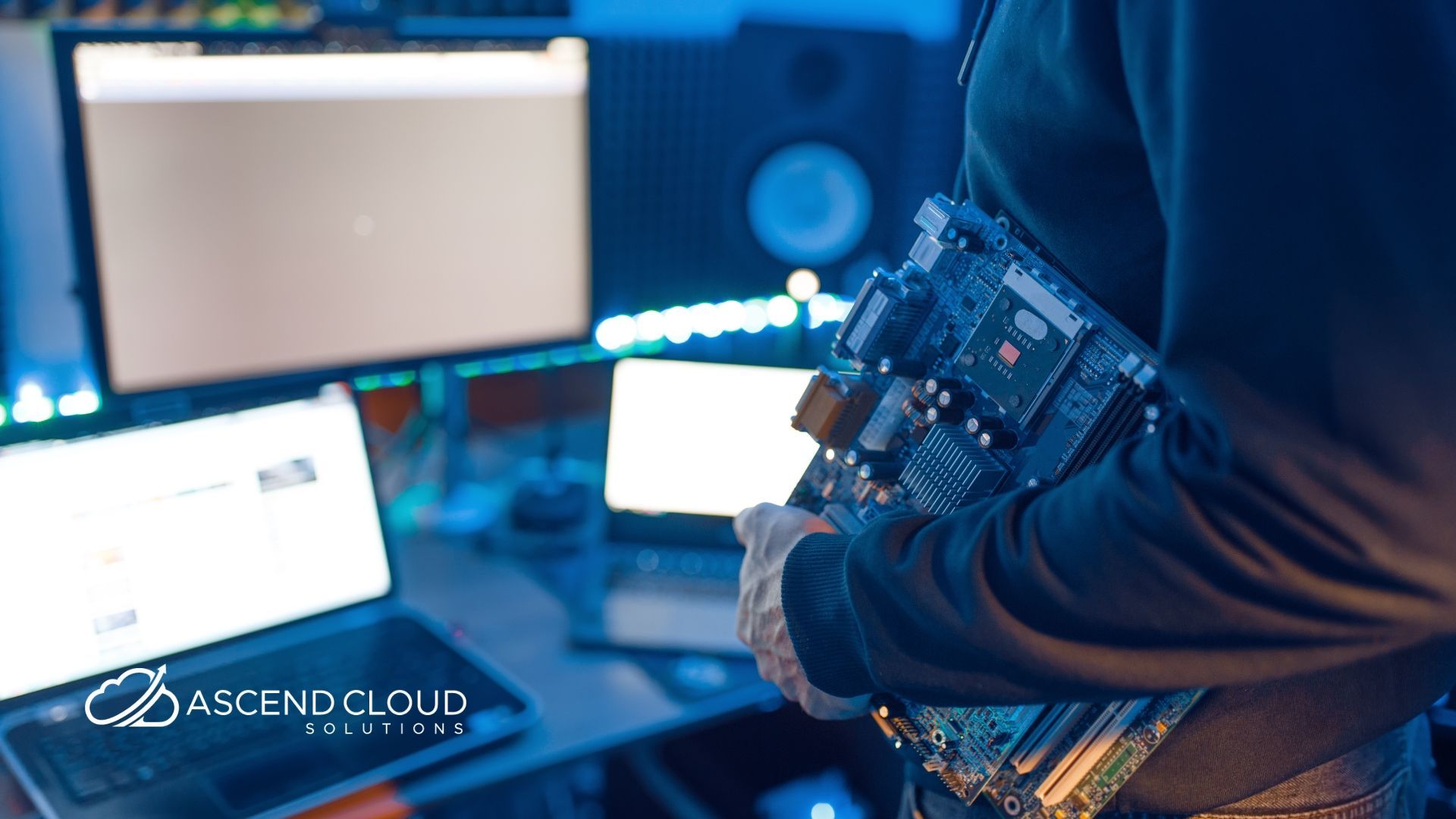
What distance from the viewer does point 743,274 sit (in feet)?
5.42

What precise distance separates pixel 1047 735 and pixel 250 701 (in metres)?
0.76

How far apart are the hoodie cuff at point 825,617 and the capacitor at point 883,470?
0.10 m

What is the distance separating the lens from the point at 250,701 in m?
1.12

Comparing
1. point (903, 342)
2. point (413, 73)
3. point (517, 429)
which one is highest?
point (413, 73)

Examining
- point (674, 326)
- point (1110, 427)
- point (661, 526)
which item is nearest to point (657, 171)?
point (674, 326)

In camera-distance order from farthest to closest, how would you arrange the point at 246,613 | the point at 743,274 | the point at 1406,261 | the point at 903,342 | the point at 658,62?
the point at 743,274 → the point at 658,62 → the point at 246,613 → the point at 903,342 → the point at 1406,261

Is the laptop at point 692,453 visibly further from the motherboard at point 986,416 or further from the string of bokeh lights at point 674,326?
the motherboard at point 986,416

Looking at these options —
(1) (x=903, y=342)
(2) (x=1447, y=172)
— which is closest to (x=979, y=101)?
(1) (x=903, y=342)

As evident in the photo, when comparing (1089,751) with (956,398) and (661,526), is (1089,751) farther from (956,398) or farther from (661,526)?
(661,526)

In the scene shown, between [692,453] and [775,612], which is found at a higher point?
[775,612]

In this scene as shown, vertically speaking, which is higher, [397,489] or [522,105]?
[522,105]

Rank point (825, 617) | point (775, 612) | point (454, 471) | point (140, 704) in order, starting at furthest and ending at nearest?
1. point (454, 471)
2. point (140, 704)
3. point (775, 612)
4. point (825, 617)

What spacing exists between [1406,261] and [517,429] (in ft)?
4.93

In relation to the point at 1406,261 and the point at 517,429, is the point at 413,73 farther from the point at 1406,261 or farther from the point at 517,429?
the point at 1406,261
